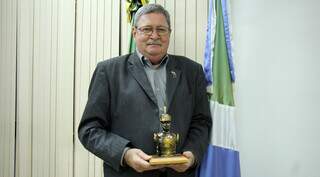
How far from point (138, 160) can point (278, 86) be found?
940 millimetres

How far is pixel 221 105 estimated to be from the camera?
1.92 meters

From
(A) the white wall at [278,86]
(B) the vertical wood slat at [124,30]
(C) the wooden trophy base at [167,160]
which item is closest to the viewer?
(C) the wooden trophy base at [167,160]

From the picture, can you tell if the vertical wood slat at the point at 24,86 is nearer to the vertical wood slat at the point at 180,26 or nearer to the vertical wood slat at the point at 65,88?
the vertical wood slat at the point at 65,88

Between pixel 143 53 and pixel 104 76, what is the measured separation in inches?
8.8

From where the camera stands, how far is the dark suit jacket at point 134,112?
1772mm

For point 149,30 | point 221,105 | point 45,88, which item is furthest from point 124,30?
point 221,105

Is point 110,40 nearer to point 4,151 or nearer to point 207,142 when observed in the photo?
point 207,142

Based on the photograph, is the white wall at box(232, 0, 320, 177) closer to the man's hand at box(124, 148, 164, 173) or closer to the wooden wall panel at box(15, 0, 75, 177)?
the man's hand at box(124, 148, 164, 173)

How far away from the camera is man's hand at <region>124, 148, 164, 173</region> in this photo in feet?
5.32

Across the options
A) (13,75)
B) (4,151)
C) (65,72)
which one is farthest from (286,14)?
(4,151)

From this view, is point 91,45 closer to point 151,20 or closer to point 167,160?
point 151,20

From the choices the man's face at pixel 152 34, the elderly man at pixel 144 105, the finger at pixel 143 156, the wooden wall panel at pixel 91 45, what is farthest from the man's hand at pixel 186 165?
the wooden wall panel at pixel 91 45

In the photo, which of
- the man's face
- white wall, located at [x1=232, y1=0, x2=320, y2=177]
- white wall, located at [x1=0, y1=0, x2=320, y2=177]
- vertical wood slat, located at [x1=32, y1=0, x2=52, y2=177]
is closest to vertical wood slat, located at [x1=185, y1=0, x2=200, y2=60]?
white wall, located at [x1=0, y1=0, x2=320, y2=177]

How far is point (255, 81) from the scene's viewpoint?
7.16 ft
